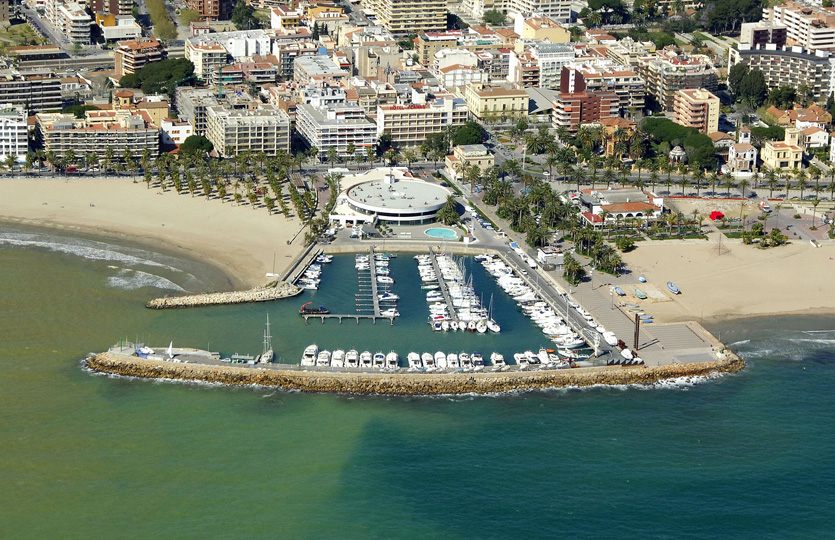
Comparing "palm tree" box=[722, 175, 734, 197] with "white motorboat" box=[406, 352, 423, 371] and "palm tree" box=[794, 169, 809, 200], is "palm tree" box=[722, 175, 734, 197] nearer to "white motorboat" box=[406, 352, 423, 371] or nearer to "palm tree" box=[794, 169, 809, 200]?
"palm tree" box=[794, 169, 809, 200]

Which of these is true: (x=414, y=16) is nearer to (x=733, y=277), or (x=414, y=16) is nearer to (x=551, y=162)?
(x=551, y=162)

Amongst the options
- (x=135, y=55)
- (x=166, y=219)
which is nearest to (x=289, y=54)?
(x=135, y=55)

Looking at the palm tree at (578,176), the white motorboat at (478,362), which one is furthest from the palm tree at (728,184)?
the white motorboat at (478,362)

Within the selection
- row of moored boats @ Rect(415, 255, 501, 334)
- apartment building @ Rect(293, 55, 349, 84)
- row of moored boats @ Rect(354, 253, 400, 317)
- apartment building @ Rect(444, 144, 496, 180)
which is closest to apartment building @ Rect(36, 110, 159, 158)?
apartment building @ Rect(293, 55, 349, 84)

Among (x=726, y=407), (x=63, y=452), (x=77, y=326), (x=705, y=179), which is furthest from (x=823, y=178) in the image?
(x=63, y=452)

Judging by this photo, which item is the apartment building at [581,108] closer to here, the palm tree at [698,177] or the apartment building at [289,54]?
the palm tree at [698,177]
